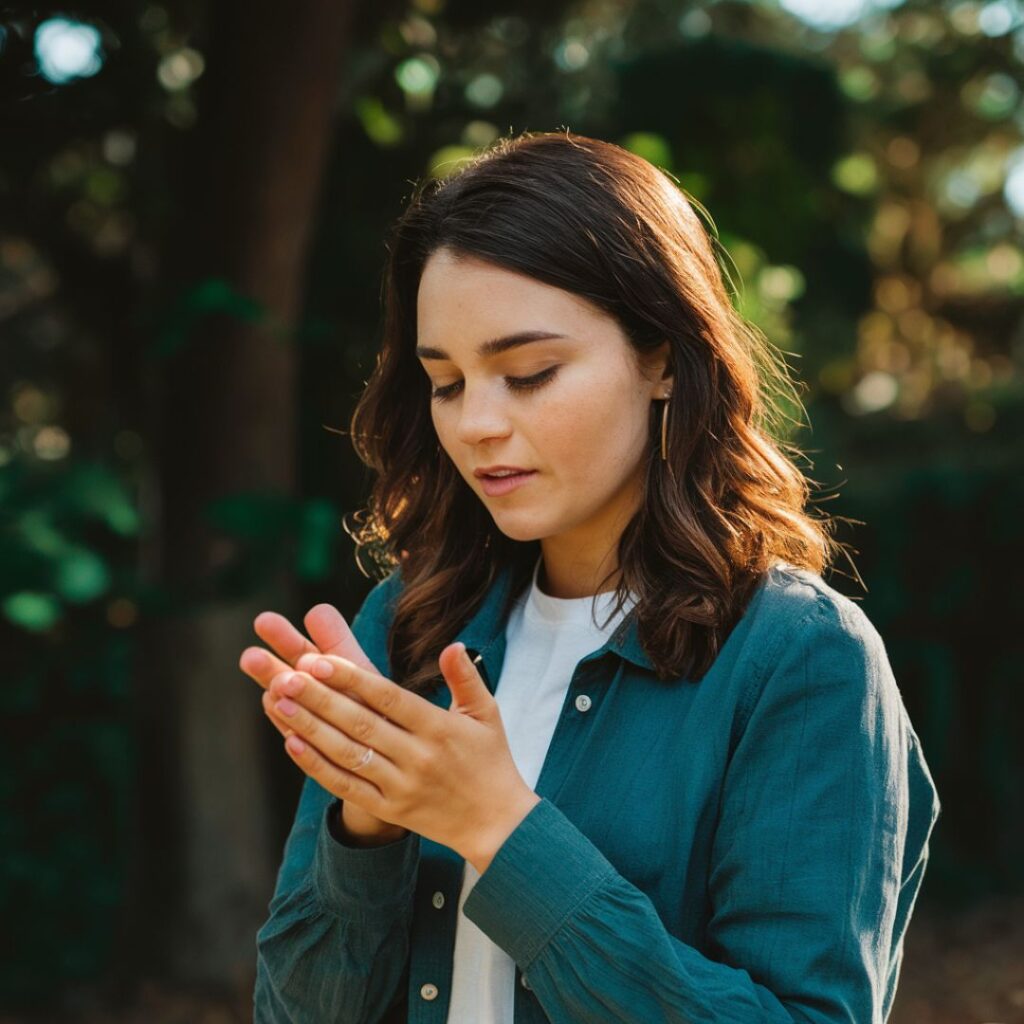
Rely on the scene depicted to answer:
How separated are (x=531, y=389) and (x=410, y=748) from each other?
54 centimetres

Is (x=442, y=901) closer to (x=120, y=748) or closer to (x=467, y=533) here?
(x=467, y=533)

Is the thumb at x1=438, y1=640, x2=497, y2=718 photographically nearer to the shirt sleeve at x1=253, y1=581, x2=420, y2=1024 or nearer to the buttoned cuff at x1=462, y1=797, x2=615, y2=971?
the buttoned cuff at x1=462, y1=797, x2=615, y2=971

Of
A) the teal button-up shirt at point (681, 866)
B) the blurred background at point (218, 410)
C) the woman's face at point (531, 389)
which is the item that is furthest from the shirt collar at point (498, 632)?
the blurred background at point (218, 410)

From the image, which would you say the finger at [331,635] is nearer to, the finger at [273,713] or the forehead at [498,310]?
the finger at [273,713]

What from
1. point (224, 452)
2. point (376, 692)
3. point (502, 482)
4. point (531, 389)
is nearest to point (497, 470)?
point (502, 482)

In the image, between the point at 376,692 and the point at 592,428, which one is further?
the point at 592,428

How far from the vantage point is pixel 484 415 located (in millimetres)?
1775

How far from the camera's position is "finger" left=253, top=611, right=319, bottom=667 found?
147cm

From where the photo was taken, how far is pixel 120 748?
4961 mm

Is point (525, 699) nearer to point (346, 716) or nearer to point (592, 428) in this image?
point (592, 428)

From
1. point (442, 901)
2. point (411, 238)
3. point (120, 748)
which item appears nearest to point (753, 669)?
point (442, 901)

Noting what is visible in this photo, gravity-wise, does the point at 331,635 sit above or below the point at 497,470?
below

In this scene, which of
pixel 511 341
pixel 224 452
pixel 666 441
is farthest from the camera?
pixel 224 452

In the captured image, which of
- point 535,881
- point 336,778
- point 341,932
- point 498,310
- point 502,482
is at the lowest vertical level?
point 341,932
